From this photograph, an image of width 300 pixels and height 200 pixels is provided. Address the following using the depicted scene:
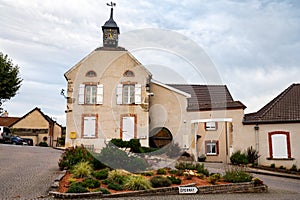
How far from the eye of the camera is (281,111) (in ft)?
67.8

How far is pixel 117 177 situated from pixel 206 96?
57.6ft

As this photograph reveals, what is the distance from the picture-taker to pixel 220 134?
24.5m

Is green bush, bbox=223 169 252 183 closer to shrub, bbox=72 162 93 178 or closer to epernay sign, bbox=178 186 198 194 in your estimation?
epernay sign, bbox=178 186 198 194

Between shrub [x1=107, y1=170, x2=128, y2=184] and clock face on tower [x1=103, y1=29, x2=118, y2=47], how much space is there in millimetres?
14499

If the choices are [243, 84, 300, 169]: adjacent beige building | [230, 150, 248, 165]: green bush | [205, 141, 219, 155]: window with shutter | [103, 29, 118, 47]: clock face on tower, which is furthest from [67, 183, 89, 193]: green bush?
[103, 29, 118, 47]: clock face on tower

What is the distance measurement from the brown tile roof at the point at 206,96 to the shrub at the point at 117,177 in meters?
12.3

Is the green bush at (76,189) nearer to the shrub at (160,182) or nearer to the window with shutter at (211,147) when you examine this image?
the shrub at (160,182)

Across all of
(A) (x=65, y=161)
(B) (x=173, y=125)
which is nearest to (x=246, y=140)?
(B) (x=173, y=125)

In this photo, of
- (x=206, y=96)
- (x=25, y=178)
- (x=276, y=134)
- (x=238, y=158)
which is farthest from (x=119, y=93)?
(x=25, y=178)

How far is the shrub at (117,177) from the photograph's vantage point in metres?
10.7

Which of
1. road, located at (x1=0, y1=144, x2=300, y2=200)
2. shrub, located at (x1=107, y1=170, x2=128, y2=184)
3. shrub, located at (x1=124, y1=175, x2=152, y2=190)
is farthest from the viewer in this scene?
shrub, located at (x1=107, y1=170, x2=128, y2=184)

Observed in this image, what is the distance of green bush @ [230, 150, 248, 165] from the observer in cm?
1994

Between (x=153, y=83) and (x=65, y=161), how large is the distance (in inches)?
474

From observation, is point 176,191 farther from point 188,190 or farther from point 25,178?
point 25,178
